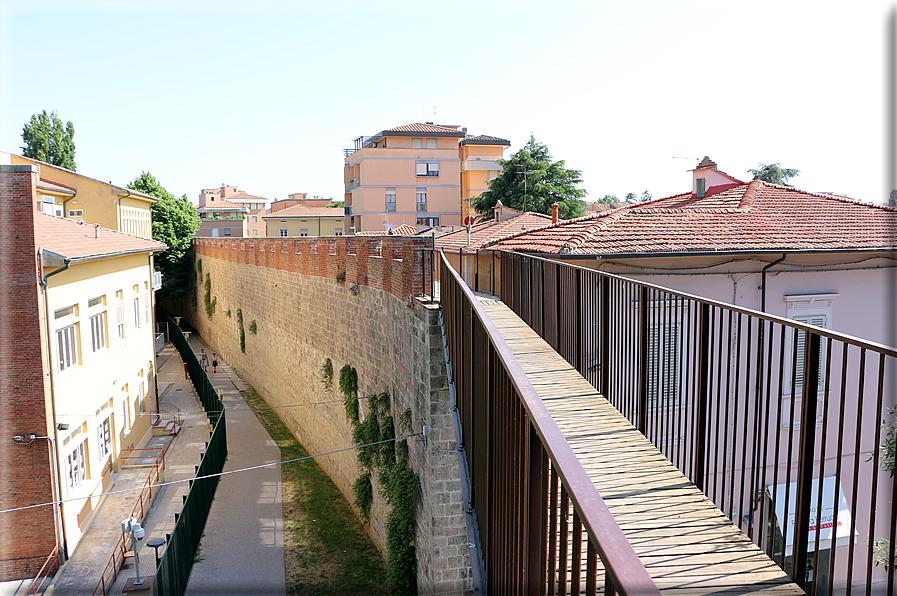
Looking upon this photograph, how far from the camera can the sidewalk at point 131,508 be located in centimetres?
1044

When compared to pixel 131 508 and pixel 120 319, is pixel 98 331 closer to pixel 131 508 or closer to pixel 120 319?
pixel 120 319

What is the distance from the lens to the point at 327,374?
15961mm

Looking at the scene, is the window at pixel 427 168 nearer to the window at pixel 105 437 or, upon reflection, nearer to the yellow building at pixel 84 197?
the yellow building at pixel 84 197

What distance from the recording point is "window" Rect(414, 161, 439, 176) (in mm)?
48812

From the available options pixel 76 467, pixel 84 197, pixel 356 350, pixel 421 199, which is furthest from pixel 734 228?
pixel 421 199

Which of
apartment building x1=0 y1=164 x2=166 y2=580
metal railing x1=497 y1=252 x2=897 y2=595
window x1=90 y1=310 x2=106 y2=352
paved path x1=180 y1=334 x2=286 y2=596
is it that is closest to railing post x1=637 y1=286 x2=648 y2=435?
metal railing x1=497 y1=252 x2=897 y2=595

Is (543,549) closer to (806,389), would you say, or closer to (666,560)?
(666,560)

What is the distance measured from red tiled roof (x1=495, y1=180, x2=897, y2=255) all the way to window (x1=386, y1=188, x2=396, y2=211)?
36.1 meters

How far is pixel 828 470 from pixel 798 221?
4681 millimetres

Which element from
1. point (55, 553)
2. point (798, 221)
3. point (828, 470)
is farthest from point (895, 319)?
point (55, 553)

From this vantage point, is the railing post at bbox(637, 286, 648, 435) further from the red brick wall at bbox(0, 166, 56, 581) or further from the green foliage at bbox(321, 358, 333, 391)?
the green foliage at bbox(321, 358, 333, 391)

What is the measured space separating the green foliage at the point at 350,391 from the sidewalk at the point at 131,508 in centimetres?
402

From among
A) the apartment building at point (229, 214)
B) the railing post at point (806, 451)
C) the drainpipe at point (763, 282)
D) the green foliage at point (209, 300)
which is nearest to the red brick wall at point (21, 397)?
the railing post at point (806, 451)

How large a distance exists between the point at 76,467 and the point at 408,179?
126 feet
